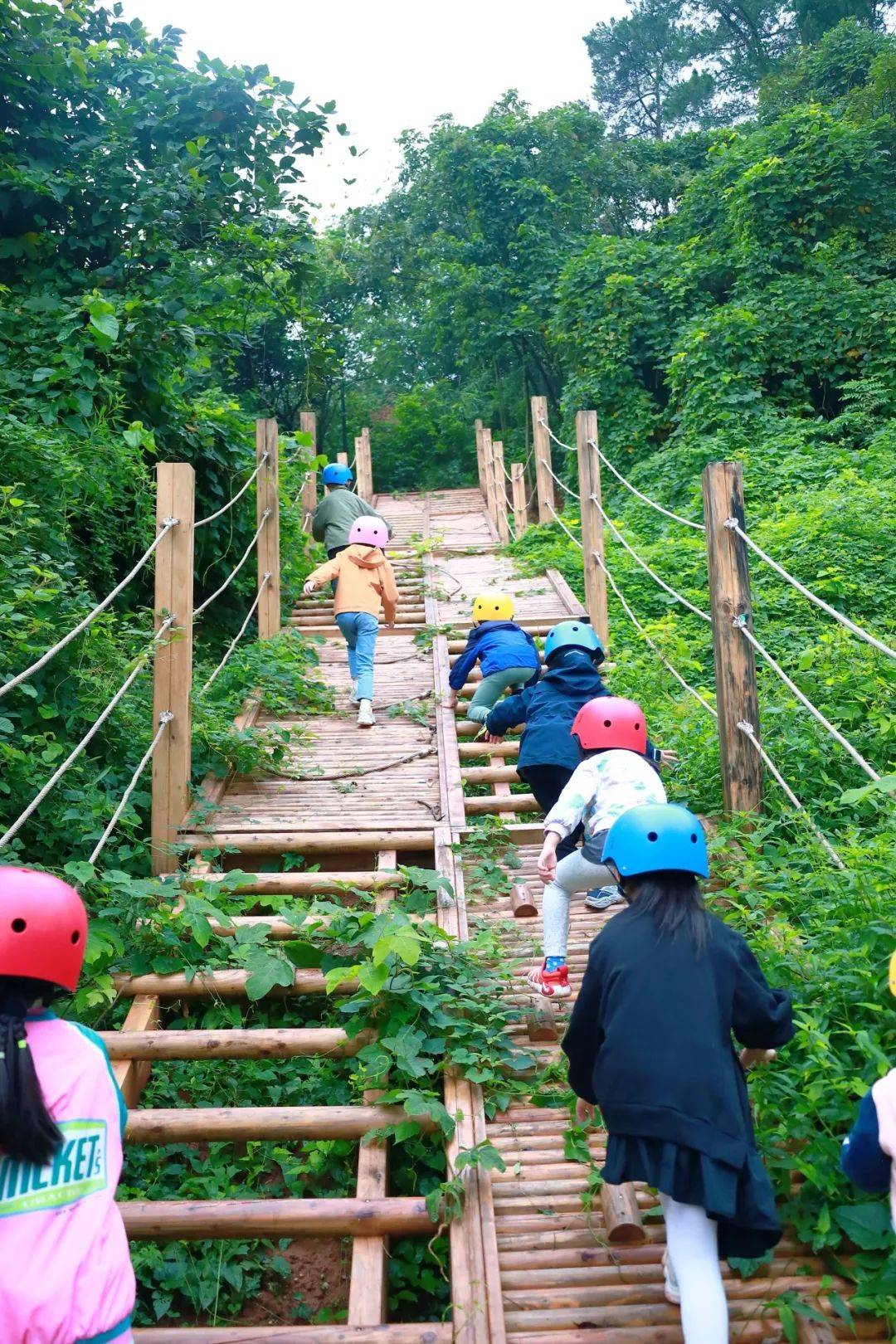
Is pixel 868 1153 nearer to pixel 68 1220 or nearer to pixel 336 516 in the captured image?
pixel 68 1220

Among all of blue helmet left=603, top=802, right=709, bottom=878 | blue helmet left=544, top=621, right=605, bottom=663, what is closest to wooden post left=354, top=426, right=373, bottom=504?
blue helmet left=544, top=621, right=605, bottom=663

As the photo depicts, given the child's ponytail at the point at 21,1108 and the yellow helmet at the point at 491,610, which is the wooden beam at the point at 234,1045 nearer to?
the child's ponytail at the point at 21,1108

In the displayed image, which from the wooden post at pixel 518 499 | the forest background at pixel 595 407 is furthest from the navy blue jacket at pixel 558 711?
the wooden post at pixel 518 499

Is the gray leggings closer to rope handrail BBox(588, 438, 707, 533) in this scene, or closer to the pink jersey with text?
the pink jersey with text

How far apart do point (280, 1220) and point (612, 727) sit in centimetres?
176

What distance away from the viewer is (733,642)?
14.2ft

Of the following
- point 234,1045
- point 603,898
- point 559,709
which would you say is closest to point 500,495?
point 559,709

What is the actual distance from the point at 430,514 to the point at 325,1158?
14467 millimetres

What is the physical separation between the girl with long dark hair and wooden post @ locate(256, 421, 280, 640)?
19.6 feet

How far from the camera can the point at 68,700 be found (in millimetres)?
4590

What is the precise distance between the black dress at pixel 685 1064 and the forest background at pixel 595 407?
268 mm

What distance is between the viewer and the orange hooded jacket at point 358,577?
679 centimetres

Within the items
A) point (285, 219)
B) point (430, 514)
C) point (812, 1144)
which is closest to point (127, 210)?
point (285, 219)

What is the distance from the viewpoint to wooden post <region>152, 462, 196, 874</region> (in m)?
4.49
